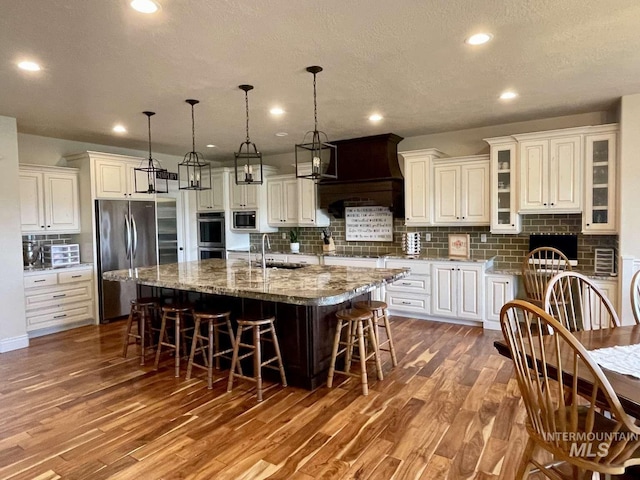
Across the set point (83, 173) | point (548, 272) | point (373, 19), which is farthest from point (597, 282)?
point (83, 173)

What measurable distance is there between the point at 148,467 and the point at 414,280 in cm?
384

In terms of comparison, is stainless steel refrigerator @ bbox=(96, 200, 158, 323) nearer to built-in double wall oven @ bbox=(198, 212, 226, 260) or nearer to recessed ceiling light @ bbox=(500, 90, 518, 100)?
built-in double wall oven @ bbox=(198, 212, 226, 260)

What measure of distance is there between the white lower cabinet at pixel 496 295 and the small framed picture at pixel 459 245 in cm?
62

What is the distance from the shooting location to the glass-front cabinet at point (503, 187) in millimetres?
4727

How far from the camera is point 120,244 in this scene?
560 cm

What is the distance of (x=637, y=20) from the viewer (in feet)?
7.93

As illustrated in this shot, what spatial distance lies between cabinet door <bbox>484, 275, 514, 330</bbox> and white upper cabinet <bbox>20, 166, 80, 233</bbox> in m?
5.44

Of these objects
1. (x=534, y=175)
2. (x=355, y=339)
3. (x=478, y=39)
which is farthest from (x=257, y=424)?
(x=534, y=175)

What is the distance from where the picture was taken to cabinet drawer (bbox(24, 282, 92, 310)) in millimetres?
4796

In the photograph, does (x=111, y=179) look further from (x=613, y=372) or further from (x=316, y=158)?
(x=613, y=372)

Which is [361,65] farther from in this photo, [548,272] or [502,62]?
[548,272]

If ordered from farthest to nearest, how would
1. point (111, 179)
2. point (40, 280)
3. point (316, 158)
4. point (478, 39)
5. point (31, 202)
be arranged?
point (111, 179), point (31, 202), point (40, 280), point (316, 158), point (478, 39)

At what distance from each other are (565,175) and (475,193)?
995 mm

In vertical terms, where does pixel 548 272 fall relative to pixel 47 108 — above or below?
below
